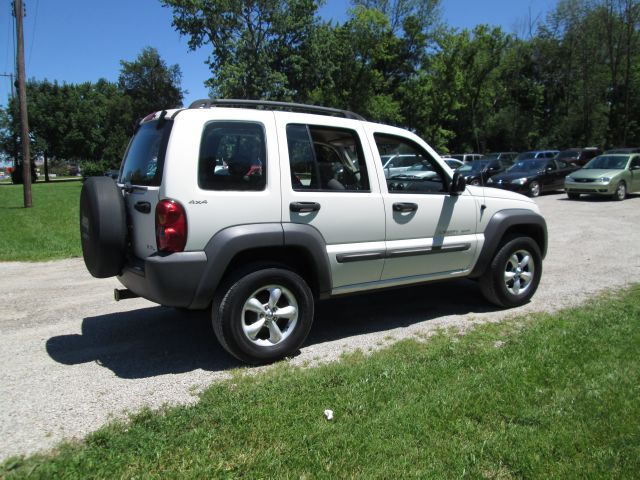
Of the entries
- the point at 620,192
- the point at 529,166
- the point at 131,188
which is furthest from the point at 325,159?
the point at 529,166

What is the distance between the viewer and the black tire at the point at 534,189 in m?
19.9

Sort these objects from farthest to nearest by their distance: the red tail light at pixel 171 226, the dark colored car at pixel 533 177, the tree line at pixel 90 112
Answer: the tree line at pixel 90 112 → the dark colored car at pixel 533 177 → the red tail light at pixel 171 226

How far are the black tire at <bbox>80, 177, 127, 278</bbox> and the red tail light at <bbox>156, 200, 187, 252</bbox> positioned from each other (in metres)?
0.46

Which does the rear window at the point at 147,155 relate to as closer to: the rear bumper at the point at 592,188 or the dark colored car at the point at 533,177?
the rear bumper at the point at 592,188

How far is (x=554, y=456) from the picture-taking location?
9.04ft

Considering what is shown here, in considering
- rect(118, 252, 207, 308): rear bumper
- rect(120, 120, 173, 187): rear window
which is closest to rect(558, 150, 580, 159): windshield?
rect(120, 120, 173, 187): rear window

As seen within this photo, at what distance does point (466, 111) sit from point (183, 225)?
165 feet

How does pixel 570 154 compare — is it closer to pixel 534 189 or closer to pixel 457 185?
pixel 534 189

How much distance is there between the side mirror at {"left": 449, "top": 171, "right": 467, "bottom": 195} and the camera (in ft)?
16.8

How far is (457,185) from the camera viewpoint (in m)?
5.13

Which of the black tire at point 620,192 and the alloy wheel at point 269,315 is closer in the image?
the alloy wheel at point 269,315

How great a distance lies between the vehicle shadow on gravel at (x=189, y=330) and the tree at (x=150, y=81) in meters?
58.9

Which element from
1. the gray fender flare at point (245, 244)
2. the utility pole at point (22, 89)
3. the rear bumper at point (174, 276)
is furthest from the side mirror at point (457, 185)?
the utility pole at point (22, 89)

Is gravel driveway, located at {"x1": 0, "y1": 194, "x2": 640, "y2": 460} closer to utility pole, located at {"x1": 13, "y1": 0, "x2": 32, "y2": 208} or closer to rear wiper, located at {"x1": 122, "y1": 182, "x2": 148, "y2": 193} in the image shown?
rear wiper, located at {"x1": 122, "y1": 182, "x2": 148, "y2": 193}
